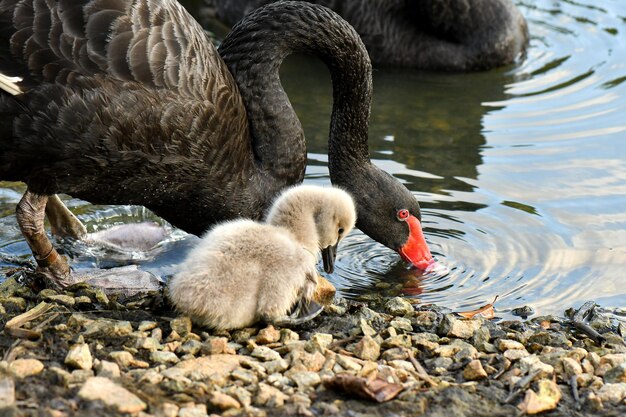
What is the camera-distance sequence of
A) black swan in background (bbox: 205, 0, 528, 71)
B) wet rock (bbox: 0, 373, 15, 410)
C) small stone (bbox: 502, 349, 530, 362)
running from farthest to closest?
black swan in background (bbox: 205, 0, 528, 71)
small stone (bbox: 502, 349, 530, 362)
wet rock (bbox: 0, 373, 15, 410)

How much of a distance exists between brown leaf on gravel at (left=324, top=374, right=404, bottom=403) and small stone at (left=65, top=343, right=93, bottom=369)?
3.14ft

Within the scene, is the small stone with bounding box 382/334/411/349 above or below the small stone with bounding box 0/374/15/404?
below

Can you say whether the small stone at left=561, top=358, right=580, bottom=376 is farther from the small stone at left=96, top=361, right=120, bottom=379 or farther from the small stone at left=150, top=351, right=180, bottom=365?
the small stone at left=96, top=361, right=120, bottom=379

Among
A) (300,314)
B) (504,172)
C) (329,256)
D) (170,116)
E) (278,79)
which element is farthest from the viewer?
(504,172)

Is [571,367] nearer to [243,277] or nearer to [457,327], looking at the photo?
[457,327]

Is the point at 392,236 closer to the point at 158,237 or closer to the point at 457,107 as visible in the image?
the point at 158,237

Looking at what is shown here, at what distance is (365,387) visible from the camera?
401 centimetres

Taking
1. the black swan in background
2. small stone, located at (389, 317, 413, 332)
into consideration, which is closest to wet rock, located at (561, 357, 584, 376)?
small stone, located at (389, 317, 413, 332)

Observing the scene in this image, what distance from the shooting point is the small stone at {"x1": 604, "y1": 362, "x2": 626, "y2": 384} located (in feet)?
14.9

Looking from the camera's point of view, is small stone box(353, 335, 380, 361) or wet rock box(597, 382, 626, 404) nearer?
wet rock box(597, 382, 626, 404)

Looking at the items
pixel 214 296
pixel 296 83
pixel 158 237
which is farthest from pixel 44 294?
pixel 296 83

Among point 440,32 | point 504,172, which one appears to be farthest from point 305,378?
point 440,32

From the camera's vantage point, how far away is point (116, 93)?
5250 mm

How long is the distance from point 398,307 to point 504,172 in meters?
2.76
